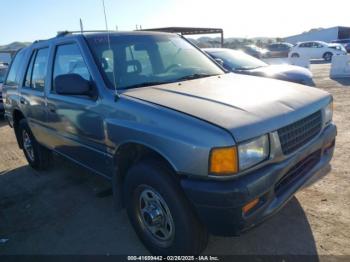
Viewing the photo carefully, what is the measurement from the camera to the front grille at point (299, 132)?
2627 millimetres

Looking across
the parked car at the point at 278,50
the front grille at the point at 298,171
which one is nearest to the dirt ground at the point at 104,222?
the front grille at the point at 298,171

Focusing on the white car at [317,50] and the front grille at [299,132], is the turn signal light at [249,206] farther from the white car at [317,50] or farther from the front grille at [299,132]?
the white car at [317,50]

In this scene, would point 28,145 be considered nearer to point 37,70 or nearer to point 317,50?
point 37,70

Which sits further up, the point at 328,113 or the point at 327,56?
the point at 328,113

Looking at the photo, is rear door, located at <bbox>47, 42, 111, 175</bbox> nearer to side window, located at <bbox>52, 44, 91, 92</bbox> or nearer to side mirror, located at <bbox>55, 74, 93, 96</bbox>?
side window, located at <bbox>52, 44, 91, 92</bbox>

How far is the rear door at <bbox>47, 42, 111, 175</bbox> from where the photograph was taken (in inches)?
133

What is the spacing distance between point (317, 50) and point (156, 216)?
27341 millimetres

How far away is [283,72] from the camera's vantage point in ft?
26.7

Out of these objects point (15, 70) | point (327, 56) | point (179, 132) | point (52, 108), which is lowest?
point (327, 56)

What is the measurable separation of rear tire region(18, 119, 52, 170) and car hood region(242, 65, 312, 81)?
487cm

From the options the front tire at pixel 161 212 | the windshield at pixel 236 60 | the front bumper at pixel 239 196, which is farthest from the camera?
the windshield at pixel 236 60

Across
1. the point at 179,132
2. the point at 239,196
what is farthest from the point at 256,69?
the point at 239,196

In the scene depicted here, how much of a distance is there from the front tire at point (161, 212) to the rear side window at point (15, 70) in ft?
11.2

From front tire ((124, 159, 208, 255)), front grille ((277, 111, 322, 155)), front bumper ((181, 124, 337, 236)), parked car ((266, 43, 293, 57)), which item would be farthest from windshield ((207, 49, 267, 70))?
parked car ((266, 43, 293, 57))
